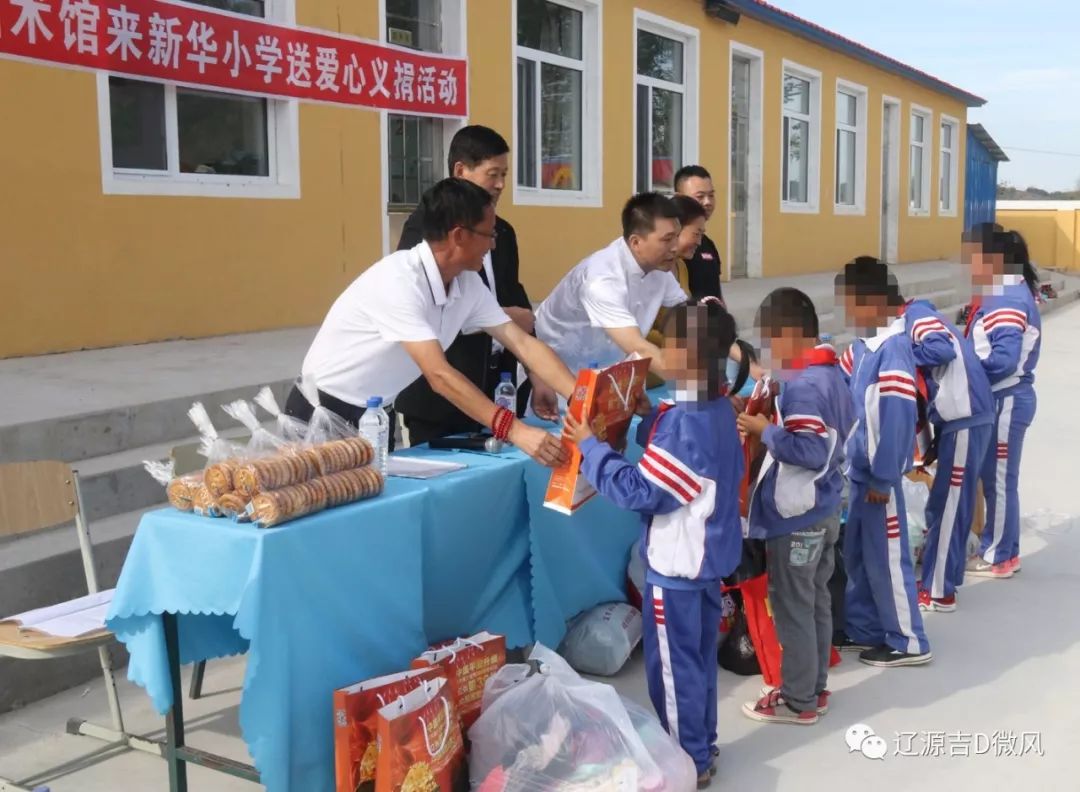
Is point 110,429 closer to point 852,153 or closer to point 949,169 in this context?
point 852,153

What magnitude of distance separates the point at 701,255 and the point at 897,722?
8.13 ft

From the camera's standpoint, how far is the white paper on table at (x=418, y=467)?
326 centimetres

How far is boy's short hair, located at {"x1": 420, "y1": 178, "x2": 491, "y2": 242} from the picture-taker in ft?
10.7

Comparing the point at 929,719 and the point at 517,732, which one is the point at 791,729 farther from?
the point at 517,732

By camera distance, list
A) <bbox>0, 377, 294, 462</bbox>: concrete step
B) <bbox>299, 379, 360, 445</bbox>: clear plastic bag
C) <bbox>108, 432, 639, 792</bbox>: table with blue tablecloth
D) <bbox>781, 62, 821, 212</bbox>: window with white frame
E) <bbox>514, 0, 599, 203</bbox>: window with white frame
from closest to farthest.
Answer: <bbox>108, 432, 639, 792</bbox>: table with blue tablecloth, <bbox>299, 379, 360, 445</bbox>: clear plastic bag, <bbox>0, 377, 294, 462</bbox>: concrete step, <bbox>514, 0, 599, 203</bbox>: window with white frame, <bbox>781, 62, 821, 212</bbox>: window with white frame

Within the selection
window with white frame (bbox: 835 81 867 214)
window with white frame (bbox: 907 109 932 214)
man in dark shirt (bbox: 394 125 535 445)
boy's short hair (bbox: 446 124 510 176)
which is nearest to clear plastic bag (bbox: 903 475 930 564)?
man in dark shirt (bbox: 394 125 535 445)

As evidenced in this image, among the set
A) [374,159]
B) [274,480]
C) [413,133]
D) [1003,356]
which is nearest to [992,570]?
[1003,356]

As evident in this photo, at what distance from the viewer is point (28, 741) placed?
3.32 meters

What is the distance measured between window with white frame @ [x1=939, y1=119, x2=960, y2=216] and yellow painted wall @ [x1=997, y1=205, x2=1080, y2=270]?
490 cm

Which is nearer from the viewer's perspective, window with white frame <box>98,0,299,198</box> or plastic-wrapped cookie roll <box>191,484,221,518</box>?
plastic-wrapped cookie roll <box>191,484,221,518</box>

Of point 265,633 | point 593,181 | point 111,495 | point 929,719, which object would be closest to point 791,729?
point 929,719

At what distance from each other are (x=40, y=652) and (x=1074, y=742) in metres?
3.06

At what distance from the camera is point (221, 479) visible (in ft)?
8.80

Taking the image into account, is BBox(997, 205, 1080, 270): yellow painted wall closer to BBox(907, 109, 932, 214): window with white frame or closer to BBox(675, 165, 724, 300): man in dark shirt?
BBox(907, 109, 932, 214): window with white frame
